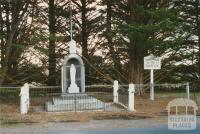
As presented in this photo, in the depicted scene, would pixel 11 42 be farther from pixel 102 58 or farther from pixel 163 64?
pixel 163 64

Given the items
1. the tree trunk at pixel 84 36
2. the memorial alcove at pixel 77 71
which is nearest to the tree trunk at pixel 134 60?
the tree trunk at pixel 84 36

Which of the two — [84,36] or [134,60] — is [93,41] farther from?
[134,60]

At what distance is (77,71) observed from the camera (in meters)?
25.5

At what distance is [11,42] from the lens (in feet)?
98.5

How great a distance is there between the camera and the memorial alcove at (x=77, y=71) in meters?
25.0

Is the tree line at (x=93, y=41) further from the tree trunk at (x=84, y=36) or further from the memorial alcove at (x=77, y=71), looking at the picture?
the memorial alcove at (x=77, y=71)

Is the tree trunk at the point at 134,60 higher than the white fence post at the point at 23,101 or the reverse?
higher

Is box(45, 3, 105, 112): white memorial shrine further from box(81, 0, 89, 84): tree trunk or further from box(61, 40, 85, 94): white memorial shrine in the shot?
box(81, 0, 89, 84): tree trunk

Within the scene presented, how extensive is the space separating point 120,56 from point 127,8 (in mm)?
2927

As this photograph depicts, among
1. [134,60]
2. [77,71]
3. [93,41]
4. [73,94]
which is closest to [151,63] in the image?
[134,60]

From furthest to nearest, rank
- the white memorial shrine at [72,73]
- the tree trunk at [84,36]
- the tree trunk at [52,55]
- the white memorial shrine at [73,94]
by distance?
the tree trunk at [84,36], the tree trunk at [52,55], the white memorial shrine at [72,73], the white memorial shrine at [73,94]

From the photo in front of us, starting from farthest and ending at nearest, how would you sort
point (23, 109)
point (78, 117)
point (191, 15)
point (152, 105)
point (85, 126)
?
point (191, 15) < point (152, 105) < point (23, 109) < point (78, 117) < point (85, 126)

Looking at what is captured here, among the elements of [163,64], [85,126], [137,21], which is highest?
[137,21]

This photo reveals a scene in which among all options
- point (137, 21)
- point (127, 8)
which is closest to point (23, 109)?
point (137, 21)
